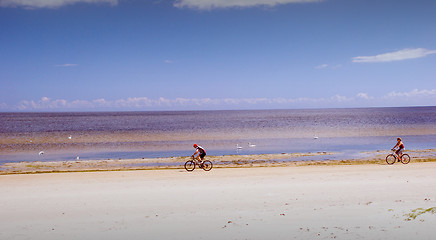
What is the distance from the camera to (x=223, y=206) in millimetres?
13109

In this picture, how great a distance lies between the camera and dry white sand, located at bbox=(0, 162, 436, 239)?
10.5 meters

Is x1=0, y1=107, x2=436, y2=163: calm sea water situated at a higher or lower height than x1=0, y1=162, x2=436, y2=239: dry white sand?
higher

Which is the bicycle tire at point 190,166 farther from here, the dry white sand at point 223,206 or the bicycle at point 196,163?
the dry white sand at point 223,206

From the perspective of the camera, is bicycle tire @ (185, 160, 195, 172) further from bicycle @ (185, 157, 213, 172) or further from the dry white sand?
the dry white sand

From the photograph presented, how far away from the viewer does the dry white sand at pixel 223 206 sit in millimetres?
10477

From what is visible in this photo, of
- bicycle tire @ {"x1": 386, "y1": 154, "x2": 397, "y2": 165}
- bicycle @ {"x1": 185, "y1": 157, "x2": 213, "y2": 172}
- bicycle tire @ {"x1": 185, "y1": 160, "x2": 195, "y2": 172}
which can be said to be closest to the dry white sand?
bicycle tire @ {"x1": 185, "y1": 160, "x2": 195, "y2": 172}

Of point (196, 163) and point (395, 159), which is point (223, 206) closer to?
point (196, 163)

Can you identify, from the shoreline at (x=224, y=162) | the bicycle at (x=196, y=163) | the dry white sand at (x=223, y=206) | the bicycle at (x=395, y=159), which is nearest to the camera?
the dry white sand at (x=223, y=206)

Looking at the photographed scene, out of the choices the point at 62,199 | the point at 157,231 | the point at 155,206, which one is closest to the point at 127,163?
the point at 62,199

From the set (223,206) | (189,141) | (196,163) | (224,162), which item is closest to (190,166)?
(196,163)

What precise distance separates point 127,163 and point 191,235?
63.6 feet

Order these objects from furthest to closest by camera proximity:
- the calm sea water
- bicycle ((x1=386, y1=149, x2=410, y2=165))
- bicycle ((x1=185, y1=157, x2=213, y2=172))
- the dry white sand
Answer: the calm sea water < bicycle ((x1=386, y1=149, x2=410, y2=165)) < bicycle ((x1=185, y1=157, x2=213, y2=172)) < the dry white sand

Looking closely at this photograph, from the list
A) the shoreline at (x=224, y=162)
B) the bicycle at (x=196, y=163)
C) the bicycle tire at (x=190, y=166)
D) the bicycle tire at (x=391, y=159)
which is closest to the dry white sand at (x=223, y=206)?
the bicycle tire at (x=190, y=166)

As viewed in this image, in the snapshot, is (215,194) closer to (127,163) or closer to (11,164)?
(127,163)
